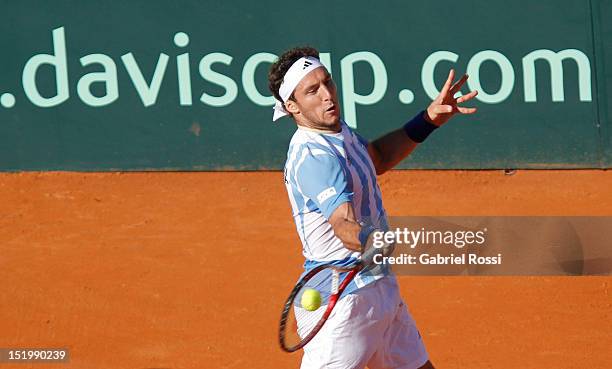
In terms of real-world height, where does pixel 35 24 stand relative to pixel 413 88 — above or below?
above

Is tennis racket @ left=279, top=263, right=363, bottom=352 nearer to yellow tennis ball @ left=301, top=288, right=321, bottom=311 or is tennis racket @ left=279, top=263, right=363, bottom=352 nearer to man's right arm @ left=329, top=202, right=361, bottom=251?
yellow tennis ball @ left=301, top=288, right=321, bottom=311

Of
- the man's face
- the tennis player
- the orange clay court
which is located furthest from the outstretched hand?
the orange clay court

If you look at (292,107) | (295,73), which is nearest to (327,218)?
(292,107)

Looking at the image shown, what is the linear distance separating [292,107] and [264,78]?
230 inches

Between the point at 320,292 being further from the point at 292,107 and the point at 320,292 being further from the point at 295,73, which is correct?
the point at 295,73

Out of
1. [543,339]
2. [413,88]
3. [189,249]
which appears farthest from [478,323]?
[413,88]

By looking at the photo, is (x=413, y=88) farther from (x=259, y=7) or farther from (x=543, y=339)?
(x=543, y=339)

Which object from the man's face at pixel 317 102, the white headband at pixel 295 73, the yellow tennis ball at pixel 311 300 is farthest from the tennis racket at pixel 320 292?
the white headband at pixel 295 73

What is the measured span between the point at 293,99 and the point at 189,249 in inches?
182

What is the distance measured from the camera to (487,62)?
10367 mm

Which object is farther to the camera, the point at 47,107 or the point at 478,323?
the point at 47,107

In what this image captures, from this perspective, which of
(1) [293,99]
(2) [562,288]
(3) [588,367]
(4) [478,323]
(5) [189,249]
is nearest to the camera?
(1) [293,99]

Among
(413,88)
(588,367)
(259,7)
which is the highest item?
(259,7)

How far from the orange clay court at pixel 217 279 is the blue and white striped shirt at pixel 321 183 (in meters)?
2.55
